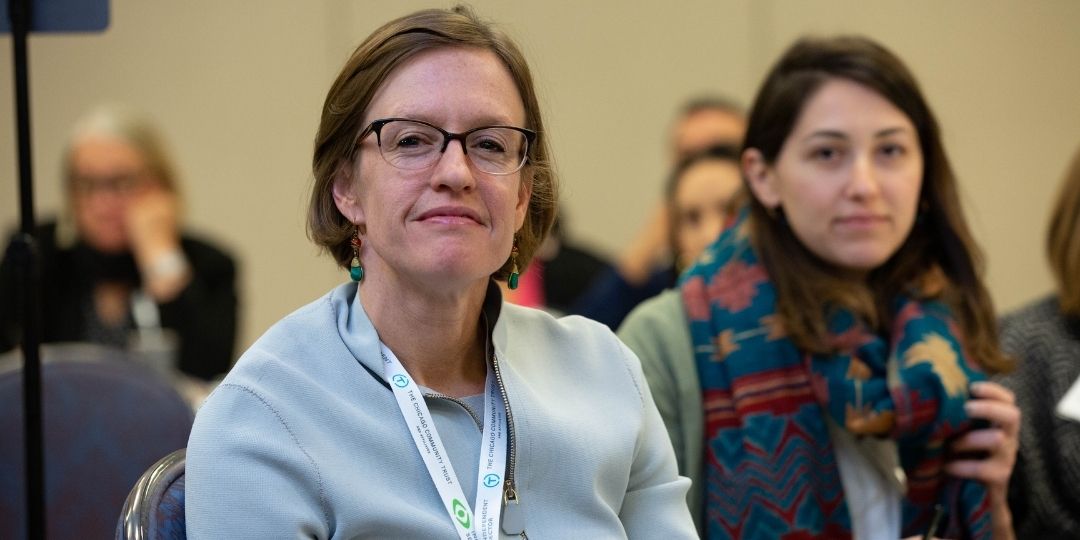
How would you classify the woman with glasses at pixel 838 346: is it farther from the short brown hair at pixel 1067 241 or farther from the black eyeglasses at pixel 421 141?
the black eyeglasses at pixel 421 141

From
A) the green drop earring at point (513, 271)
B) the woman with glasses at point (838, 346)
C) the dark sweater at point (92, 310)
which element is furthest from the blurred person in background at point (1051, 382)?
the dark sweater at point (92, 310)

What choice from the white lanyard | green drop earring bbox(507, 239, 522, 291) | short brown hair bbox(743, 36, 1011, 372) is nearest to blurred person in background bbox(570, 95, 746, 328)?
short brown hair bbox(743, 36, 1011, 372)

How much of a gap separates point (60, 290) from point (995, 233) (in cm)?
447

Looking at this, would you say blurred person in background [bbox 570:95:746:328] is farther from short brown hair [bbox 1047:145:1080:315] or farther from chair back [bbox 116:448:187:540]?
chair back [bbox 116:448:187:540]

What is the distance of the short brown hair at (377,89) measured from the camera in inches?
65.2

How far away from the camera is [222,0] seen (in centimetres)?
595

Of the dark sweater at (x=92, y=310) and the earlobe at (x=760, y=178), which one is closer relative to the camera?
the earlobe at (x=760, y=178)

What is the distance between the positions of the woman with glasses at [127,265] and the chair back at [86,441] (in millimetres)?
1802

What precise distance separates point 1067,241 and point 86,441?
88.2 inches

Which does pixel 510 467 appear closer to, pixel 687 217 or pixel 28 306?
pixel 28 306

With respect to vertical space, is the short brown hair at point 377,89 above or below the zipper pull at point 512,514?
above

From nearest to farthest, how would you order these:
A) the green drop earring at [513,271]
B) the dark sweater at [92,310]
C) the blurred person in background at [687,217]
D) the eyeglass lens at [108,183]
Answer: the green drop earring at [513,271] → the blurred person in background at [687,217] → the dark sweater at [92,310] → the eyeglass lens at [108,183]

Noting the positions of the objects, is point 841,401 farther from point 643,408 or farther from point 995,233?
point 995,233

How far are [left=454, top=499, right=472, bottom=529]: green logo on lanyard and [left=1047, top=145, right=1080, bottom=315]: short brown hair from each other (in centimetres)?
188
